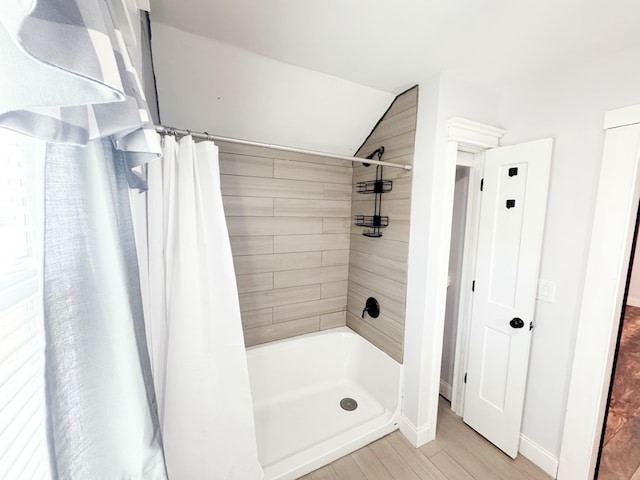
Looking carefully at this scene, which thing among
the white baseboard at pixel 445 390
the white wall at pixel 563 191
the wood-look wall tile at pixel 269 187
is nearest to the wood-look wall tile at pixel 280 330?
the wood-look wall tile at pixel 269 187

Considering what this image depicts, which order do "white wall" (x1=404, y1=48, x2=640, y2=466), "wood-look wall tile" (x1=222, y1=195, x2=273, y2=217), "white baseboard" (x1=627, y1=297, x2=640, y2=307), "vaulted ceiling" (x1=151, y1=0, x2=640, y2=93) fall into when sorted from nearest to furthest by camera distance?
"vaulted ceiling" (x1=151, y1=0, x2=640, y2=93)
"white wall" (x1=404, y1=48, x2=640, y2=466)
"wood-look wall tile" (x1=222, y1=195, x2=273, y2=217)
"white baseboard" (x1=627, y1=297, x2=640, y2=307)

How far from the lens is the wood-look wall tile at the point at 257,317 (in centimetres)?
223

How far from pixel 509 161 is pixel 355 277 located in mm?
1507

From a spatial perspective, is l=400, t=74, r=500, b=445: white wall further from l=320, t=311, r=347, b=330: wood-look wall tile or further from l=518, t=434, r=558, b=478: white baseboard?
l=320, t=311, r=347, b=330: wood-look wall tile

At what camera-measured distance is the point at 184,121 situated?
1.81 m

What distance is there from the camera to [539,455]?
1.71 meters

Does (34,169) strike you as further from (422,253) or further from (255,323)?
(255,323)

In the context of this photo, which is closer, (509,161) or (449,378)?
(509,161)

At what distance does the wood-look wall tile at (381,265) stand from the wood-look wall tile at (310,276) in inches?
6.2

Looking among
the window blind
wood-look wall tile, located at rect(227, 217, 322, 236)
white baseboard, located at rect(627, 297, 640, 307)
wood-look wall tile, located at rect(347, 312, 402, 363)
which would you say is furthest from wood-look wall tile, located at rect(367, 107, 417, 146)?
white baseboard, located at rect(627, 297, 640, 307)

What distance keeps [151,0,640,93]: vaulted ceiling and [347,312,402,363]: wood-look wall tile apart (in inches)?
76.6

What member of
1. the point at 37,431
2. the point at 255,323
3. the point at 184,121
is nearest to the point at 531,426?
the point at 255,323

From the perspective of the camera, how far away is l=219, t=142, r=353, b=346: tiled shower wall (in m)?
2.13

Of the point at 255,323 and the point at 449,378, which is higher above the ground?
the point at 255,323
